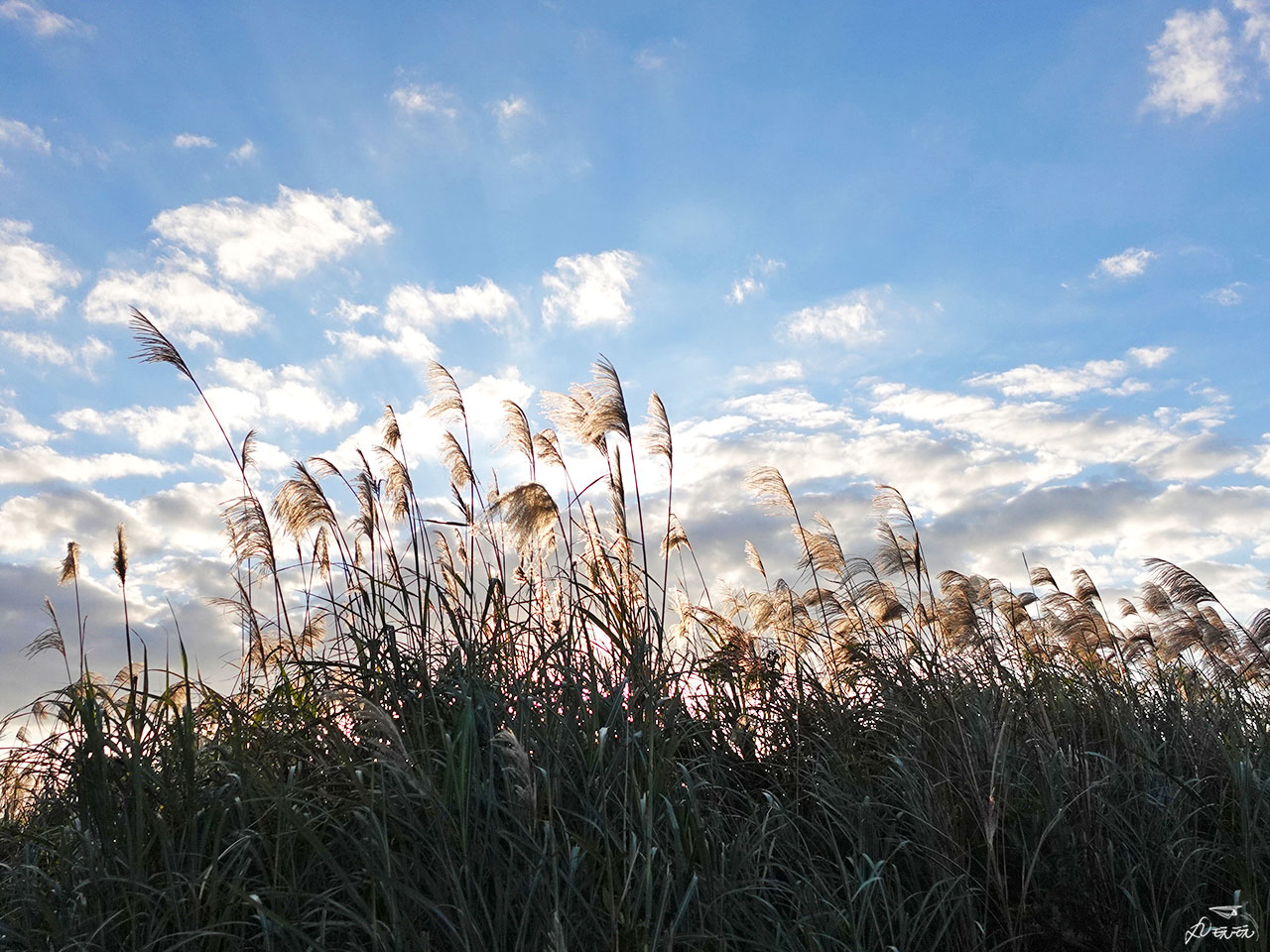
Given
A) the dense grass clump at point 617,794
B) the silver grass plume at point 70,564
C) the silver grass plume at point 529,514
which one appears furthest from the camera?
the silver grass plume at point 70,564

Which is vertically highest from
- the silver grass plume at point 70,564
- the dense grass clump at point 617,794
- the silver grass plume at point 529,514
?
the silver grass plume at point 70,564

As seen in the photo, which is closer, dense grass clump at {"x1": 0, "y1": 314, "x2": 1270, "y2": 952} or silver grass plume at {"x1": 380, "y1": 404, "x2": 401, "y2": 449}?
dense grass clump at {"x1": 0, "y1": 314, "x2": 1270, "y2": 952}

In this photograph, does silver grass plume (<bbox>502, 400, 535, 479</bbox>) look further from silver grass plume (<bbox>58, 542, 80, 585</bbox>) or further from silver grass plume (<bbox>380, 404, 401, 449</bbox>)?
silver grass plume (<bbox>58, 542, 80, 585</bbox>)

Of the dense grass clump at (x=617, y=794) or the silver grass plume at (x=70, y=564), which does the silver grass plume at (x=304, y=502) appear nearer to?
the dense grass clump at (x=617, y=794)

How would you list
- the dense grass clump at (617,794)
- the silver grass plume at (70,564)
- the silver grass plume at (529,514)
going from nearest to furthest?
the dense grass clump at (617,794), the silver grass plume at (529,514), the silver grass plume at (70,564)

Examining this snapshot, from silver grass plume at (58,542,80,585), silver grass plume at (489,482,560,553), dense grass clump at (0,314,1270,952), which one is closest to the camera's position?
dense grass clump at (0,314,1270,952)

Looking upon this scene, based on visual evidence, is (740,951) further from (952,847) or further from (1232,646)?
(1232,646)

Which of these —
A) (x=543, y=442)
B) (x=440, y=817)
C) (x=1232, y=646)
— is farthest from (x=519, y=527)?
(x=1232, y=646)

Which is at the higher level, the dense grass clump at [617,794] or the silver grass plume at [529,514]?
the silver grass plume at [529,514]

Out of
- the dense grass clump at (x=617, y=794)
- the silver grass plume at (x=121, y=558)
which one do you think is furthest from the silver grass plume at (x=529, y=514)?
the silver grass plume at (x=121, y=558)

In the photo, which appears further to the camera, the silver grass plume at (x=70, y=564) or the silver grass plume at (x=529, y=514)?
the silver grass plume at (x=70, y=564)

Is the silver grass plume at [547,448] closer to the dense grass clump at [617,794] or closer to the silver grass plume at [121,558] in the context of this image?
the dense grass clump at [617,794]

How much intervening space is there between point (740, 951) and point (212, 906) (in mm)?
1746

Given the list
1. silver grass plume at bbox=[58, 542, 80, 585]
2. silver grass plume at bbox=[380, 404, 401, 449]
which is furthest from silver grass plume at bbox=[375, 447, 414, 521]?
silver grass plume at bbox=[58, 542, 80, 585]
